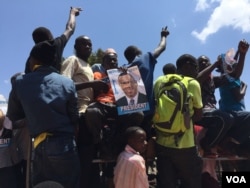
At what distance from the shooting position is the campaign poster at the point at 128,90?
4.40m

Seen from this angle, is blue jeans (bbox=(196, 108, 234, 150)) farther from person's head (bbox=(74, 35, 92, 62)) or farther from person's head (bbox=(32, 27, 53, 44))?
person's head (bbox=(32, 27, 53, 44))

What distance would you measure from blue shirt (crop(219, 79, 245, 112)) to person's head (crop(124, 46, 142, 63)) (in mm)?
1474

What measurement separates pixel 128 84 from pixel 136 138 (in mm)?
658

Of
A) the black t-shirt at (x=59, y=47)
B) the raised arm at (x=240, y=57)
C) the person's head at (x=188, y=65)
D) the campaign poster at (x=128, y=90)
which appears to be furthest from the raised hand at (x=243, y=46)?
the black t-shirt at (x=59, y=47)

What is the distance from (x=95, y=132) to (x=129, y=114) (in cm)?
52

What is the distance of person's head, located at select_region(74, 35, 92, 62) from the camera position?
16.0ft

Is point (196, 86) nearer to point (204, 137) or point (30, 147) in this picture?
point (204, 137)

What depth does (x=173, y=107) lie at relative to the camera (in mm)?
4430

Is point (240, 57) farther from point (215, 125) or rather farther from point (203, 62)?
point (215, 125)

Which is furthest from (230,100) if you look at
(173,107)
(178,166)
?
(178,166)

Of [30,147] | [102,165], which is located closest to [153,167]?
[102,165]

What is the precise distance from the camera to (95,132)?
14.0ft

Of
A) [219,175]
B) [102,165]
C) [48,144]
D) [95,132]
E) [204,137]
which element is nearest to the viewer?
[48,144]

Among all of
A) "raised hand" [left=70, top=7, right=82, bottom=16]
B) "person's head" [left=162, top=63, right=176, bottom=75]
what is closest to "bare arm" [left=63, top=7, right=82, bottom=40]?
"raised hand" [left=70, top=7, right=82, bottom=16]
